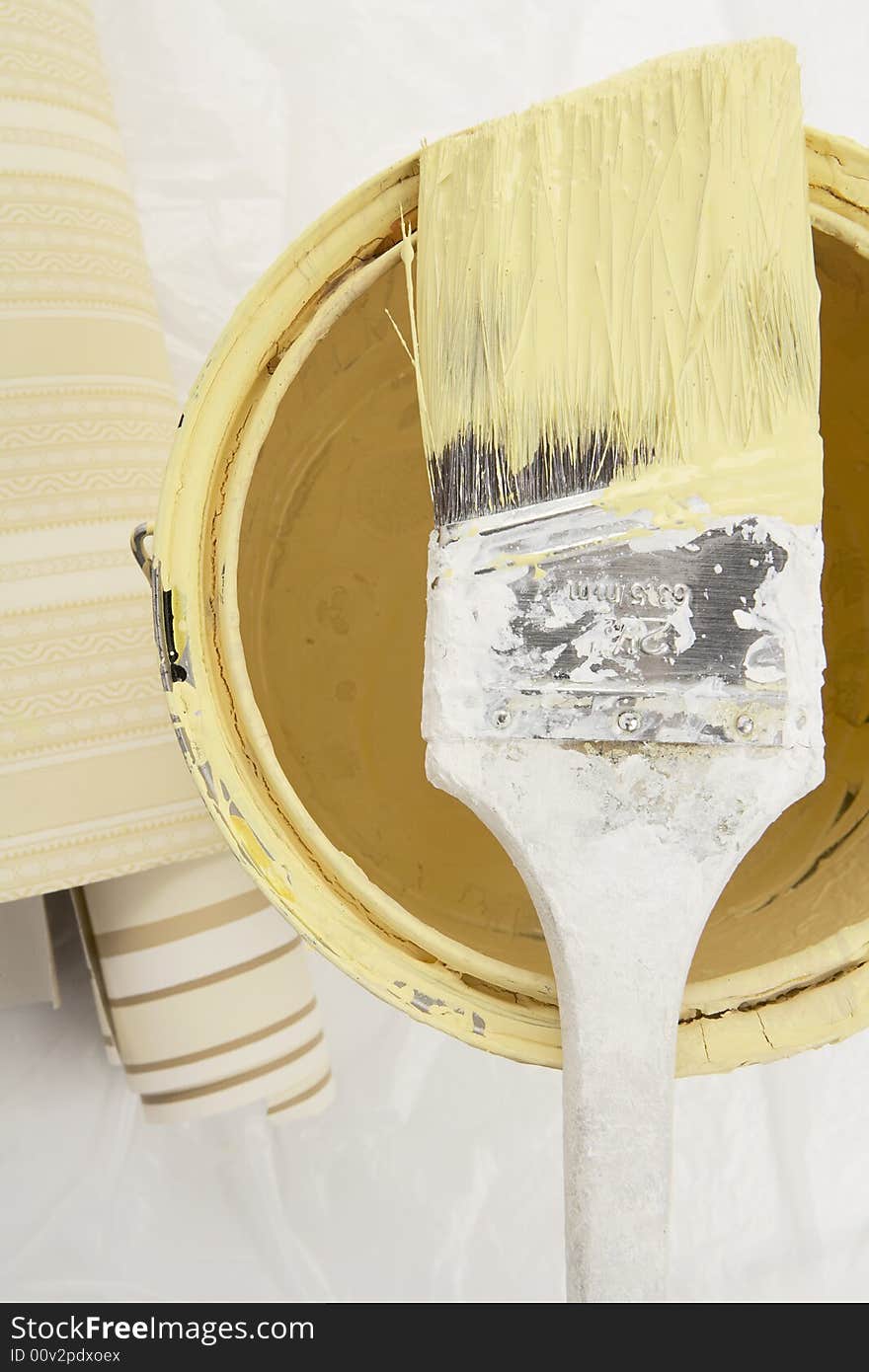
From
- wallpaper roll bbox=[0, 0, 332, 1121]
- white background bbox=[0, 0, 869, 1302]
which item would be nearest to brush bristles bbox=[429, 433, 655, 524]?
wallpaper roll bbox=[0, 0, 332, 1121]

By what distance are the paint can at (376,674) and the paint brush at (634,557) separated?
53 mm

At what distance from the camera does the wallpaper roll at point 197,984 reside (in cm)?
60

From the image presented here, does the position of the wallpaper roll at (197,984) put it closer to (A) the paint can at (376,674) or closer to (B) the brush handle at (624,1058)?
(A) the paint can at (376,674)

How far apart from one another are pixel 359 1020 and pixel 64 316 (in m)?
0.50

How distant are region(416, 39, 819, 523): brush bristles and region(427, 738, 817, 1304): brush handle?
99mm

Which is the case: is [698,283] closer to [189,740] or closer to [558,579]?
[558,579]

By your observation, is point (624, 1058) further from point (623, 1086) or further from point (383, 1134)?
point (383, 1134)

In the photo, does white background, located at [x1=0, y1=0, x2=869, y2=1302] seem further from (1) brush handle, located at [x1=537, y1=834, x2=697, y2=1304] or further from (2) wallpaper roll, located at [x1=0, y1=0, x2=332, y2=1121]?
(1) brush handle, located at [x1=537, y1=834, x2=697, y2=1304]

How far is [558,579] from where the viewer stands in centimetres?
37

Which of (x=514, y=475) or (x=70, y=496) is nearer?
(x=514, y=475)

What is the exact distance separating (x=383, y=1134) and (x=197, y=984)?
227 mm

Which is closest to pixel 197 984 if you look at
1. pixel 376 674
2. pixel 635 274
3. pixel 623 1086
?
pixel 376 674

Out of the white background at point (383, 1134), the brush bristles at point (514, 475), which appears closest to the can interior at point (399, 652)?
the brush bristles at point (514, 475)

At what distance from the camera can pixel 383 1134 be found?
76cm
